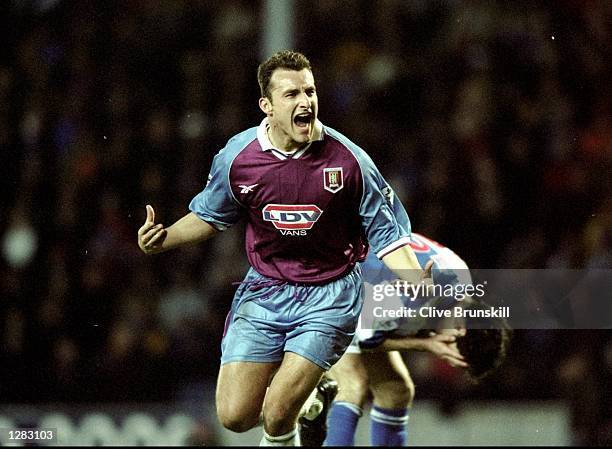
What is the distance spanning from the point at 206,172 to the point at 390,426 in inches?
63.3

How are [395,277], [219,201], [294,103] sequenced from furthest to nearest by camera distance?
[395,277] < [219,201] < [294,103]

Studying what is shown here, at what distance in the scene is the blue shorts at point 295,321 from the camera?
3.97 metres

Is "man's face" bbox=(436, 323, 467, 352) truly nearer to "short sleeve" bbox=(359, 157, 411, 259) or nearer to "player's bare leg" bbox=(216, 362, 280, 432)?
"short sleeve" bbox=(359, 157, 411, 259)

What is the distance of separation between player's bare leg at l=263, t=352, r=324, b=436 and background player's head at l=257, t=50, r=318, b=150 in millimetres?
796

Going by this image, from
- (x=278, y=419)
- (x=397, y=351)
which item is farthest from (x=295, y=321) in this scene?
(x=397, y=351)

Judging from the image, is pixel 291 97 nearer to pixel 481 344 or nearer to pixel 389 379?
pixel 481 344

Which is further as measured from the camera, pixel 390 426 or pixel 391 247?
pixel 390 426

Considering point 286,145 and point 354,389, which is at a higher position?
point 286,145

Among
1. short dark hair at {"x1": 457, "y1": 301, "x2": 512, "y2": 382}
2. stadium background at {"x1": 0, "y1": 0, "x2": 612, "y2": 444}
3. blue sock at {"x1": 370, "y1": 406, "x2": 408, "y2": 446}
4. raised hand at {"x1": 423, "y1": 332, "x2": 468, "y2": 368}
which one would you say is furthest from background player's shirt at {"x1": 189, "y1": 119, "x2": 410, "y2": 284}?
stadium background at {"x1": 0, "y1": 0, "x2": 612, "y2": 444}

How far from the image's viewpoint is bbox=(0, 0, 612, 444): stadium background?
592 cm

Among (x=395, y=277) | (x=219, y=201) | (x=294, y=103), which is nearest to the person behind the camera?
(x=294, y=103)

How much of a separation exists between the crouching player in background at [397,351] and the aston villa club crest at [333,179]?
33.5 inches

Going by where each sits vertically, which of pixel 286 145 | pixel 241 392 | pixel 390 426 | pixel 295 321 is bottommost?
pixel 390 426

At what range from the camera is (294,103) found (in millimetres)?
3846
